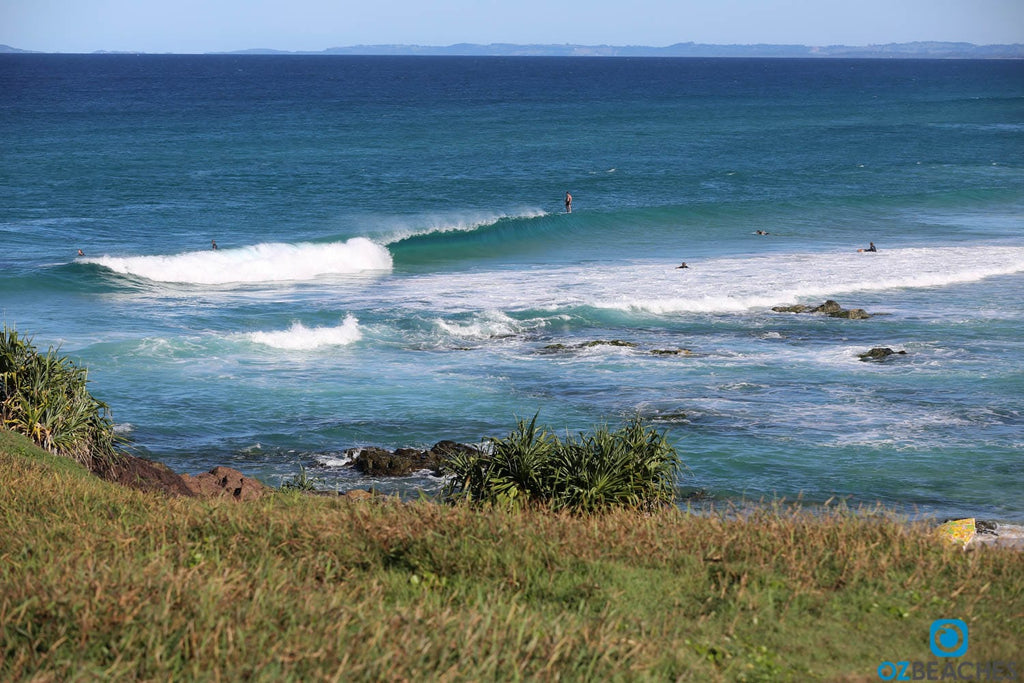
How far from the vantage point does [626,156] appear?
246 ft

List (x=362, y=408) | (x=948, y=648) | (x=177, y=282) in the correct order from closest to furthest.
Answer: (x=948, y=648)
(x=362, y=408)
(x=177, y=282)

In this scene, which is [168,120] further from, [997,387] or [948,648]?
[948,648]

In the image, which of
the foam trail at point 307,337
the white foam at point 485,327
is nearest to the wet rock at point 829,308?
the white foam at point 485,327

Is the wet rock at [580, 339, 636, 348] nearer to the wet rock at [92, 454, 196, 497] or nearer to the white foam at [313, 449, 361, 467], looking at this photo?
the white foam at [313, 449, 361, 467]

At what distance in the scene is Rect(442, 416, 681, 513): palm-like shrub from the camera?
13250mm

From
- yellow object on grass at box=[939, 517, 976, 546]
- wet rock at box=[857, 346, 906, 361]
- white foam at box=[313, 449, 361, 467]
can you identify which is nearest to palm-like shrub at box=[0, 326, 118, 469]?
white foam at box=[313, 449, 361, 467]

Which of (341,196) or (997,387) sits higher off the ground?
(341,196)

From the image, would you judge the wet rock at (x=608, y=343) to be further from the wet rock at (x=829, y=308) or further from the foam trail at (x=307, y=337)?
the wet rock at (x=829, y=308)

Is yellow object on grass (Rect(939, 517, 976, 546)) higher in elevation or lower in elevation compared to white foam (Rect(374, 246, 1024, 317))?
lower

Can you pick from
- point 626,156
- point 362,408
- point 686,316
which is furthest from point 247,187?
point 362,408

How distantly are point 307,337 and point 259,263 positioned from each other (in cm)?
1293

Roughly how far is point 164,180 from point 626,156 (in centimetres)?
3161

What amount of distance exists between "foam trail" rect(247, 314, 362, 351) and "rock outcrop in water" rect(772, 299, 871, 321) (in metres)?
12.9

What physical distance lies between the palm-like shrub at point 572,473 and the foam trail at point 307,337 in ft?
51.6
